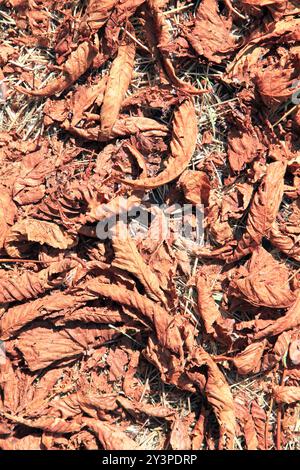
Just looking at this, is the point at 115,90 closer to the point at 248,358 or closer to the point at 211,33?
the point at 211,33

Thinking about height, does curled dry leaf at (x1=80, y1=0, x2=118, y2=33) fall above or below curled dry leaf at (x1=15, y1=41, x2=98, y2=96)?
above

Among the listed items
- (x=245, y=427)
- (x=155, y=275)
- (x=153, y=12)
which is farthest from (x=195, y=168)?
(x=245, y=427)

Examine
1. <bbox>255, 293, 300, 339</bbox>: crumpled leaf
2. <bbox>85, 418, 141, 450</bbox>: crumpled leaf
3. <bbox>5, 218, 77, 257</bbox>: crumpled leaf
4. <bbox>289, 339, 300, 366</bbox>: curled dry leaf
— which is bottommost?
<bbox>85, 418, 141, 450</bbox>: crumpled leaf

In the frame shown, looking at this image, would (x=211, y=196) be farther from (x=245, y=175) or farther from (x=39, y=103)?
(x=39, y=103)

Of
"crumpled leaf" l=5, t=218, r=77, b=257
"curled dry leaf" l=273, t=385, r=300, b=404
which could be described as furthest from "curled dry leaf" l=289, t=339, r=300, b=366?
"crumpled leaf" l=5, t=218, r=77, b=257

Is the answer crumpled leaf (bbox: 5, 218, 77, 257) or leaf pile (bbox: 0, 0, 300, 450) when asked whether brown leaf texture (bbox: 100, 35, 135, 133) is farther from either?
crumpled leaf (bbox: 5, 218, 77, 257)

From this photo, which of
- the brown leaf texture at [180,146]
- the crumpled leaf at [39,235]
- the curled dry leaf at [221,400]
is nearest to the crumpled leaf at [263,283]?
the curled dry leaf at [221,400]

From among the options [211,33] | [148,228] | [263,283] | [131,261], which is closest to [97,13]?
[211,33]

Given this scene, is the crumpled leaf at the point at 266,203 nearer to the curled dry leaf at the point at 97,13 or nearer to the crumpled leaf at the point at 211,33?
the crumpled leaf at the point at 211,33
